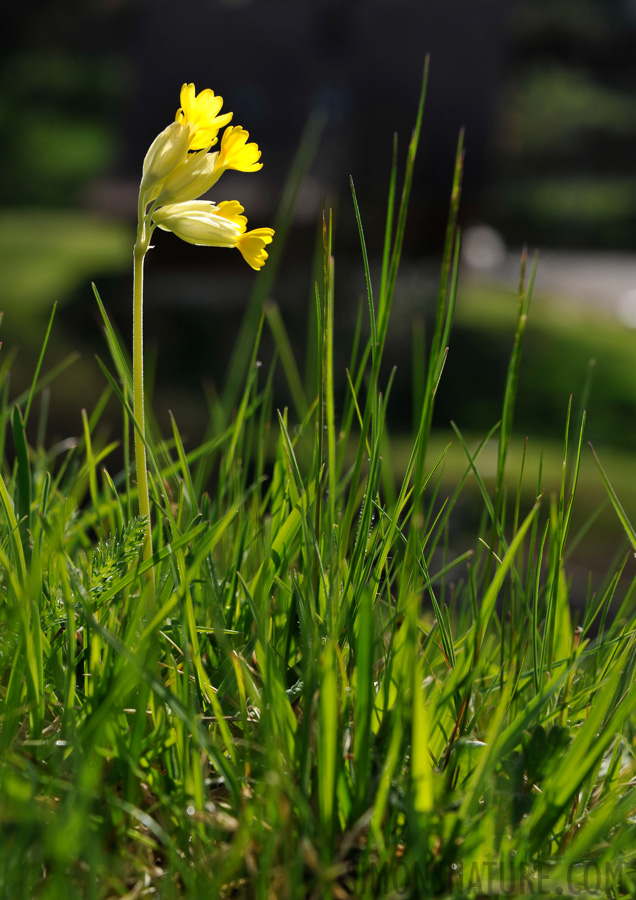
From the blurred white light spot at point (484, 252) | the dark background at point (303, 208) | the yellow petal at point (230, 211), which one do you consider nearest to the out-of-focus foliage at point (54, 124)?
the dark background at point (303, 208)

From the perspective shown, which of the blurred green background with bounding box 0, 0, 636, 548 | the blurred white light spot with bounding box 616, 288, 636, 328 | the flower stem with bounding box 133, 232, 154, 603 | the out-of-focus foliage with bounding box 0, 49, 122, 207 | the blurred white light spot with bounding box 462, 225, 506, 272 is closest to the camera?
the flower stem with bounding box 133, 232, 154, 603

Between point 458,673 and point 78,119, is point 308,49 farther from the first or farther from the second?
point 78,119

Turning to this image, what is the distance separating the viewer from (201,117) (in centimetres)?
55

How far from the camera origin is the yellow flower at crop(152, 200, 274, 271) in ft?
1.81

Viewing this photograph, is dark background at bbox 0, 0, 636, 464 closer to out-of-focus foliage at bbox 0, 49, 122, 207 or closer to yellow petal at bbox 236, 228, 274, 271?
out-of-focus foliage at bbox 0, 49, 122, 207

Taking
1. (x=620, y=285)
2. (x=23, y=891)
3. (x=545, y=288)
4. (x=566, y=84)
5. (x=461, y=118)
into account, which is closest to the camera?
(x=23, y=891)

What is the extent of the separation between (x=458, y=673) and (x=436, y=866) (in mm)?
106

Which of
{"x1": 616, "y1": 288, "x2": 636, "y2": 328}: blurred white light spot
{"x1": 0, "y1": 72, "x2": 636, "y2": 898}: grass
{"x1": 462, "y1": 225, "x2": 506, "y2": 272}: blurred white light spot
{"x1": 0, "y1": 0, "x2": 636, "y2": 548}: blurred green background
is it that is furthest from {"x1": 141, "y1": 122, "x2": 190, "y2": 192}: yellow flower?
{"x1": 462, "y1": 225, "x2": 506, "y2": 272}: blurred white light spot

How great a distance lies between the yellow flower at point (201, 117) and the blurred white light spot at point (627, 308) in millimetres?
6795

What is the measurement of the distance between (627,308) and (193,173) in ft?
26.1

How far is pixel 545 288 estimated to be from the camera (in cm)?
858

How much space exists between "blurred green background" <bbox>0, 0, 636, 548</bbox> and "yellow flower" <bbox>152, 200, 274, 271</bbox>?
1.32 metres

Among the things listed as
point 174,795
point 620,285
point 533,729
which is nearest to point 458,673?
point 533,729

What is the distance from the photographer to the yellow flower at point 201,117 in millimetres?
538
